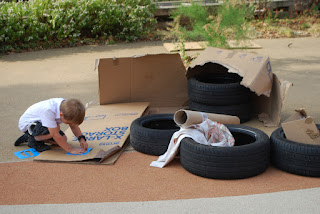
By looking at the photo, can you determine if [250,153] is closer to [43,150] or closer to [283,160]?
[283,160]

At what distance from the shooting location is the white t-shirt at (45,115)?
460 cm

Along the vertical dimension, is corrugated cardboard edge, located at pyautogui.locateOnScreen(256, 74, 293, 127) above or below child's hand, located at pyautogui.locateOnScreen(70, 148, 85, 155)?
above

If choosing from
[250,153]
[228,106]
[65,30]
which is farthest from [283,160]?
[65,30]

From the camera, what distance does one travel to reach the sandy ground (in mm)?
6190

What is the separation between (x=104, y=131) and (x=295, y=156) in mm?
2167

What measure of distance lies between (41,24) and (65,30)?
1.84 ft

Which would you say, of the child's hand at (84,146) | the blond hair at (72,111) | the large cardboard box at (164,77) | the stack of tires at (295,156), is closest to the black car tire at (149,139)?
the child's hand at (84,146)

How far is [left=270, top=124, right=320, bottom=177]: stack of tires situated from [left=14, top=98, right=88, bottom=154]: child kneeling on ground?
1.85 m

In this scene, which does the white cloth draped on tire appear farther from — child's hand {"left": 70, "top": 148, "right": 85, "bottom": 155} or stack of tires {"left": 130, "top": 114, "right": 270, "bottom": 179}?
child's hand {"left": 70, "top": 148, "right": 85, "bottom": 155}

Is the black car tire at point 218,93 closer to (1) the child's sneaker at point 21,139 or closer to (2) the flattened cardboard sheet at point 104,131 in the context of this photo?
(2) the flattened cardboard sheet at point 104,131

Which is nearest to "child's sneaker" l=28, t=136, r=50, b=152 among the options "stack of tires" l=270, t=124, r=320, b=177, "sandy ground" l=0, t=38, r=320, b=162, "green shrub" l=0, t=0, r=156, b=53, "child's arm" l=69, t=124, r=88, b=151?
"sandy ground" l=0, t=38, r=320, b=162

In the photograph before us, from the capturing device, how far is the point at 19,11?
10.7m

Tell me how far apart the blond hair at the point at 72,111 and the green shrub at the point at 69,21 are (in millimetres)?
6625

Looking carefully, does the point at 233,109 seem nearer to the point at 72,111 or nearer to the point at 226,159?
the point at 226,159
